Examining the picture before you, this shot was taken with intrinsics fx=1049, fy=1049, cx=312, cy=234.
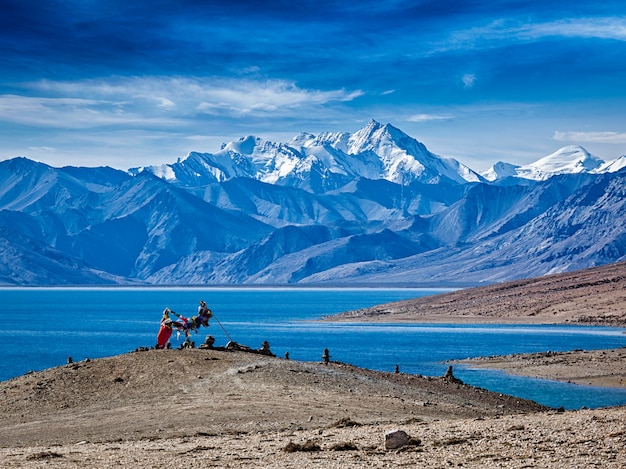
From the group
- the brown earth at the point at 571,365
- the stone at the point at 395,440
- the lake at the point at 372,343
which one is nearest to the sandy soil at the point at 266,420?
the stone at the point at 395,440

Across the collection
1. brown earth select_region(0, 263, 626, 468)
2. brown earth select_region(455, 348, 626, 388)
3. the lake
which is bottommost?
the lake

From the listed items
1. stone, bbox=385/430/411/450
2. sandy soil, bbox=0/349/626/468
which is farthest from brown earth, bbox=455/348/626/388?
stone, bbox=385/430/411/450

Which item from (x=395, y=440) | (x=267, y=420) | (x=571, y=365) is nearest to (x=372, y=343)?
(x=571, y=365)

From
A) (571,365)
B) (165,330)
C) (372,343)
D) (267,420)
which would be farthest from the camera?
(372,343)

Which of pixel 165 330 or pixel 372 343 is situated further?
pixel 372 343

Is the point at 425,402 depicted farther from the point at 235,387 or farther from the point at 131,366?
the point at 131,366

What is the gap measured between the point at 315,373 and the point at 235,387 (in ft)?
17.2

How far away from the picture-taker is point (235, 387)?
4178 cm

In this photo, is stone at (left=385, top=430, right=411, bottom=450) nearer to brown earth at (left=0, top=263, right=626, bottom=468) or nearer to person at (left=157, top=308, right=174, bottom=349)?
brown earth at (left=0, top=263, right=626, bottom=468)

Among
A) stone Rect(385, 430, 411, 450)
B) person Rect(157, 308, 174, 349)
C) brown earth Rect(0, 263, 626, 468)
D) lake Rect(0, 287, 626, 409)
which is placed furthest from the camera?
lake Rect(0, 287, 626, 409)

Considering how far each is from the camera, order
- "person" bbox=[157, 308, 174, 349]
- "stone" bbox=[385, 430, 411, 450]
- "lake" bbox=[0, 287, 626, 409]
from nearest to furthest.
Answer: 1. "stone" bbox=[385, 430, 411, 450]
2. "person" bbox=[157, 308, 174, 349]
3. "lake" bbox=[0, 287, 626, 409]

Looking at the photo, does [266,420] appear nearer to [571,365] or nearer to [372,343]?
[571,365]

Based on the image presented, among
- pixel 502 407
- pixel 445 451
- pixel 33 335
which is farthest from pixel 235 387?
pixel 33 335

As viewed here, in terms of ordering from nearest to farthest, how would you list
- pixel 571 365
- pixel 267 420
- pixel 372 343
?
pixel 267 420, pixel 571 365, pixel 372 343
